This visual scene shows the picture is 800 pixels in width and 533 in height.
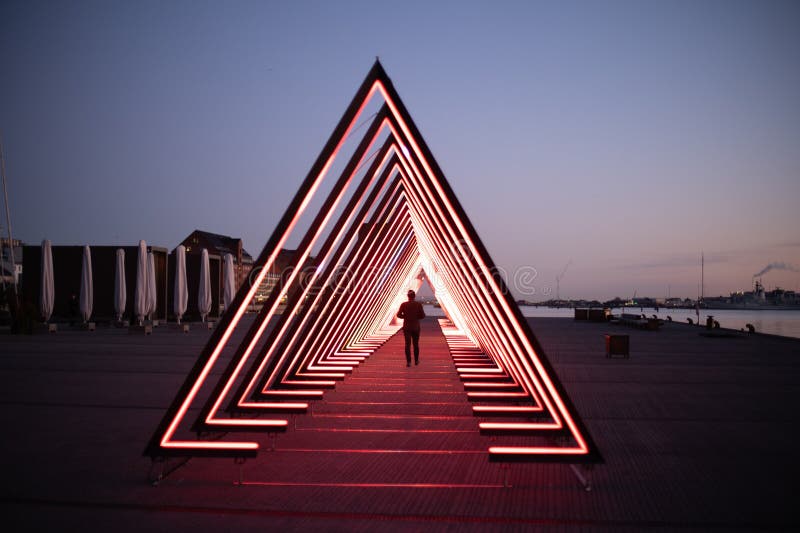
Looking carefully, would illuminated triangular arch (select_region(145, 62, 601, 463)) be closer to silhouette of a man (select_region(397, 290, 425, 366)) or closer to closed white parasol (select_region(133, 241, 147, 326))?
silhouette of a man (select_region(397, 290, 425, 366))

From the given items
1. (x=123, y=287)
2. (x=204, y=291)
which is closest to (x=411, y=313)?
(x=123, y=287)

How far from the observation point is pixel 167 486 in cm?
500

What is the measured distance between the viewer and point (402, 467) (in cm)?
557

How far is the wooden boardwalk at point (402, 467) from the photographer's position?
4.36 m

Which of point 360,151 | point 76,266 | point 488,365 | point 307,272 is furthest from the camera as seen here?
point 76,266

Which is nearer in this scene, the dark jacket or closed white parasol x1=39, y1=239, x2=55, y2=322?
the dark jacket

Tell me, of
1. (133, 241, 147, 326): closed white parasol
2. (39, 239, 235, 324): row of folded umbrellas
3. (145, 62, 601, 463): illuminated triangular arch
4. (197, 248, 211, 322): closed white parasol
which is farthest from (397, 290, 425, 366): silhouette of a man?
(197, 248, 211, 322): closed white parasol

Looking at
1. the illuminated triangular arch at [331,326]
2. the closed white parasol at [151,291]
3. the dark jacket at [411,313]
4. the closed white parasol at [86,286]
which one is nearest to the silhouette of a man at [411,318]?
the dark jacket at [411,313]

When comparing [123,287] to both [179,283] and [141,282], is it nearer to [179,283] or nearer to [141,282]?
[141,282]

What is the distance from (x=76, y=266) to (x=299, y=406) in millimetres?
29184

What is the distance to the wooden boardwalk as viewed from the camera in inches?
172

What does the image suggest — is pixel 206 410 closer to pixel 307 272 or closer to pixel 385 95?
pixel 385 95

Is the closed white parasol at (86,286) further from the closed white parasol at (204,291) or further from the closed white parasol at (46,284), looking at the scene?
the closed white parasol at (204,291)

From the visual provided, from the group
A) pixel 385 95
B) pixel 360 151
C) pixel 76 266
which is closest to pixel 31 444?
pixel 360 151
